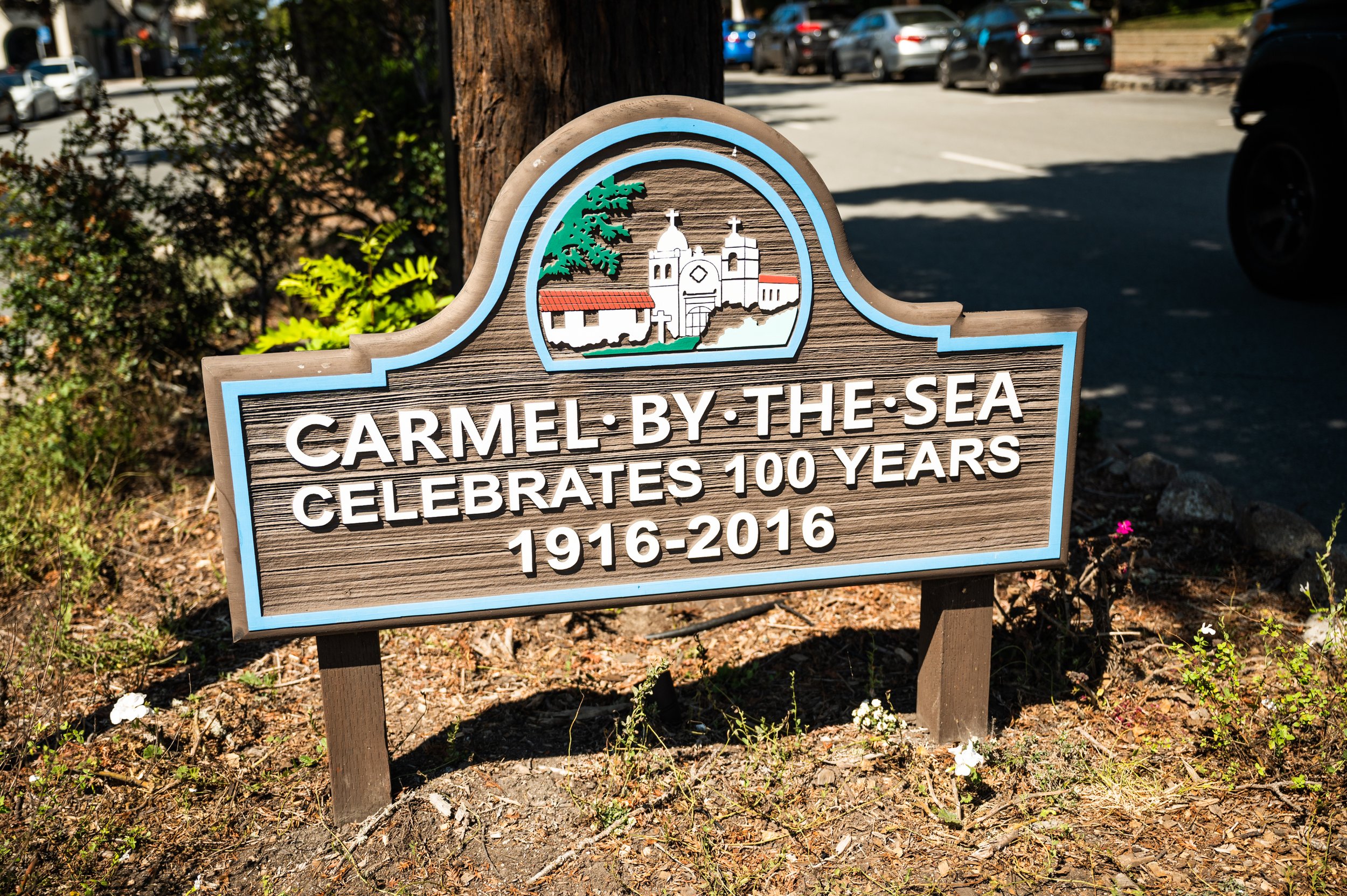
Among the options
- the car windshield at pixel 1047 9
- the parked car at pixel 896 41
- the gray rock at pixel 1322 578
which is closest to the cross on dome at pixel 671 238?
the gray rock at pixel 1322 578

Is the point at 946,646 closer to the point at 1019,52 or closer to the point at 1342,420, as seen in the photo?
the point at 1342,420

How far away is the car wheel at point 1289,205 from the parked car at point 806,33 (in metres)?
20.2

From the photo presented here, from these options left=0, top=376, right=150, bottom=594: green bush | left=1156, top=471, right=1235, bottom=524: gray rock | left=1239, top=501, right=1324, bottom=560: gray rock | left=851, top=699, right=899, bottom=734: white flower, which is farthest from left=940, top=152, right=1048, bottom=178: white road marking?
left=851, top=699, right=899, bottom=734: white flower

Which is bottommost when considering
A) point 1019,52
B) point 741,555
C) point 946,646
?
point 946,646

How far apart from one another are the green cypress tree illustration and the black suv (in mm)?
5119

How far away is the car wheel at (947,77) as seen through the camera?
63.8ft

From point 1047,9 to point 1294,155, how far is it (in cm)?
1300

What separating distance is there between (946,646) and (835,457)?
0.61 m

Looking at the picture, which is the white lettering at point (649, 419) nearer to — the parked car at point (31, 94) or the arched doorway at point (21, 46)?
the parked car at point (31, 94)

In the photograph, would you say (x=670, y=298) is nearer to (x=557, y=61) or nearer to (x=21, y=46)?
(x=557, y=61)

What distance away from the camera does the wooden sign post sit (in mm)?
2314

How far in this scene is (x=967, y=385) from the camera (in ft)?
8.37

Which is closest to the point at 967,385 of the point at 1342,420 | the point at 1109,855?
the point at 1109,855

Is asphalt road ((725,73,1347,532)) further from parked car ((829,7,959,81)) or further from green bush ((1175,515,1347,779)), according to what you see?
parked car ((829,7,959,81))
